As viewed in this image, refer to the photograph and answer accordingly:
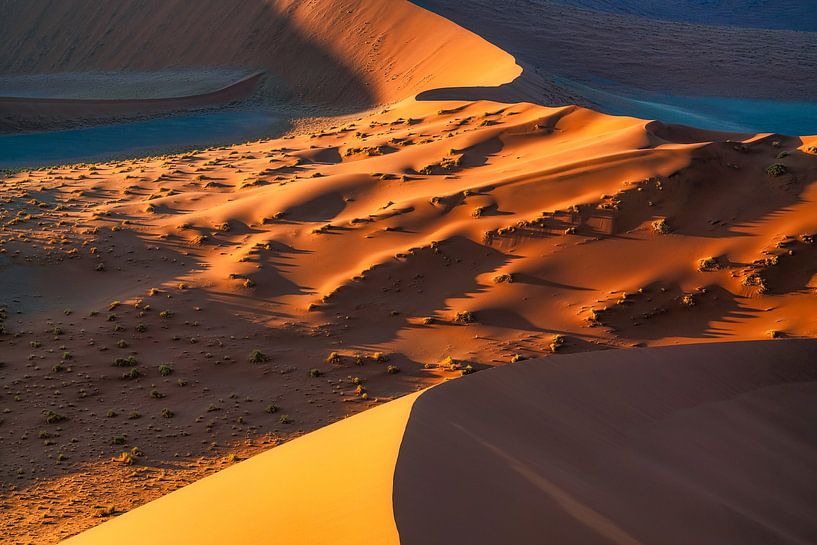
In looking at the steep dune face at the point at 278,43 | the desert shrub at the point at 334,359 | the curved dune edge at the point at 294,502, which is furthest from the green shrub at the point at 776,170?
the steep dune face at the point at 278,43

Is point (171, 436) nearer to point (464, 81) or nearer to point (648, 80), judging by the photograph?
point (464, 81)

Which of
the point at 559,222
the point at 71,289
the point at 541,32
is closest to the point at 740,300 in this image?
the point at 559,222

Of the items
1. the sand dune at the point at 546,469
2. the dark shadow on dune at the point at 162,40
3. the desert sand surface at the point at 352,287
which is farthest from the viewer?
the dark shadow on dune at the point at 162,40

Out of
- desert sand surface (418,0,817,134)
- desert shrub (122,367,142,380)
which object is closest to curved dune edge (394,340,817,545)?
desert shrub (122,367,142,380)

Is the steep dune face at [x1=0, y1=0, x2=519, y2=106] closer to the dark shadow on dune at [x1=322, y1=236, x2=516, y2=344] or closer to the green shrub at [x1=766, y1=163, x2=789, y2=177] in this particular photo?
the green shrub at [x1=766, y1=163, x2=789, y2=177]

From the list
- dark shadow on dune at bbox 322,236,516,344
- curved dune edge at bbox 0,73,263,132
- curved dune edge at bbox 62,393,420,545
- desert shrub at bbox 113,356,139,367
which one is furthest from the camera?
curved dune edge at bbox 0,73,263,132

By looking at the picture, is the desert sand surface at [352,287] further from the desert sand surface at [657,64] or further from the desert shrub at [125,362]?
the desert sand surface at [657,64]

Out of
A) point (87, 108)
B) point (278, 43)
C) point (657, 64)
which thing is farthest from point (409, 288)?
point (657, 64)
